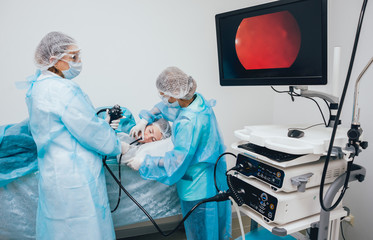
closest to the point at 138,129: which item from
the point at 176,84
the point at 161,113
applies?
the point at 161,113

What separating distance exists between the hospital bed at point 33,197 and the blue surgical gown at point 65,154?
177mm

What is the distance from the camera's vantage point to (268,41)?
1.05m

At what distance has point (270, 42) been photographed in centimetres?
105

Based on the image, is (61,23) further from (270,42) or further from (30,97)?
(270,42)

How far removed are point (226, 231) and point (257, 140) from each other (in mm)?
747

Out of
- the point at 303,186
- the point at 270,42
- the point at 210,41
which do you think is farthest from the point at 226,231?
the point at 210,41

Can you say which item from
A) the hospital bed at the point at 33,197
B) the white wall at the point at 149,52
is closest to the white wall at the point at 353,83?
the white wall at the point at 149,52

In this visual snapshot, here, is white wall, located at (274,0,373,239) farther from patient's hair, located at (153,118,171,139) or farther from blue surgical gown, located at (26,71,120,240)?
blue surgical gown, located at (26,71,120,240)

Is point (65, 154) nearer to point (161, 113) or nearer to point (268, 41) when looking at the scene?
point (161, 113)

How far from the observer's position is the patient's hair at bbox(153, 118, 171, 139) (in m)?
1.66

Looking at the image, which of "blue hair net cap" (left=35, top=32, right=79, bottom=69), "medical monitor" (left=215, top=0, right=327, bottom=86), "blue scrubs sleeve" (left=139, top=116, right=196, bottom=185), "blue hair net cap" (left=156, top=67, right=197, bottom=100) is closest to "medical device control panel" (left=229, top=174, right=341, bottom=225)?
"blue scrubs sleeve" (left=139, top=116, right=196, bottom=185)

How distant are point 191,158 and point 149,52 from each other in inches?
41.2

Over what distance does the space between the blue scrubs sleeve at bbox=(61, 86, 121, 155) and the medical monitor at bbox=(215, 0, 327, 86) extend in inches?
24.1

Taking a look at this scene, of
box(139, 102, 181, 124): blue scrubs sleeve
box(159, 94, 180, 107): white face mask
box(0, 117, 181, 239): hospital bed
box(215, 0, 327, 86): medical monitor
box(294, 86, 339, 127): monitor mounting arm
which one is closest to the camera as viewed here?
box(215, 0, 327, 86): medical monitor
